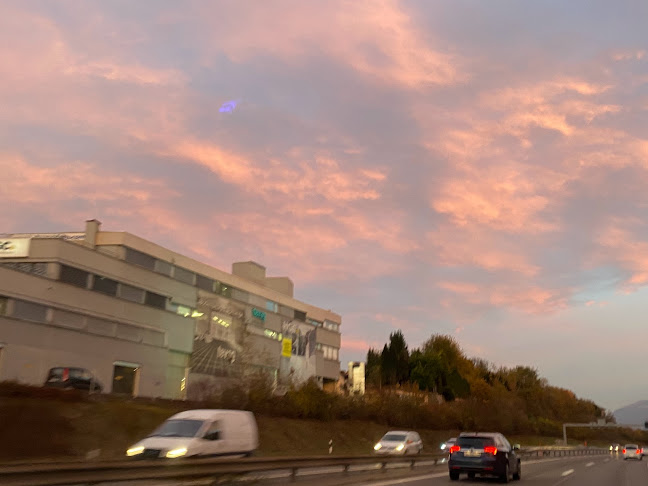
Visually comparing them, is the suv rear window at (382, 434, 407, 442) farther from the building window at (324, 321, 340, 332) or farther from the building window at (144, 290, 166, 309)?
the building window at (324, 321, 340, 332)

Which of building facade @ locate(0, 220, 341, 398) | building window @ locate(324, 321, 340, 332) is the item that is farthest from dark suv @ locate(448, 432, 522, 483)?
building window @ locate(324, 321, 340, 332)

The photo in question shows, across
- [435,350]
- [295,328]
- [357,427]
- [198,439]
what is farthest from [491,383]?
[198,439]

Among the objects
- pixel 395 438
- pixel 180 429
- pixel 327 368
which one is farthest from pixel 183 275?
pixel 180 429

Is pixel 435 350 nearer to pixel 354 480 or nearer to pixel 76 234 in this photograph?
pixel 76 234

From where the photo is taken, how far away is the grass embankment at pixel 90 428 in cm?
2583

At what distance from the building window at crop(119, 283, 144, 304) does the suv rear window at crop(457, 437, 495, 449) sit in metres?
40.1

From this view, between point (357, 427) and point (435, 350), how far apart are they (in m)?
64.0

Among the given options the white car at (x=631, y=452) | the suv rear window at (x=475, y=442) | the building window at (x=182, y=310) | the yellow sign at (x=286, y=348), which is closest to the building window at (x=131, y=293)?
the building window at (x=182, y=310)

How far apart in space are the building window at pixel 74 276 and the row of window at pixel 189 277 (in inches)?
274

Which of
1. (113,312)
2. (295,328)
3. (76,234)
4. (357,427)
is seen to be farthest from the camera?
(295,328)

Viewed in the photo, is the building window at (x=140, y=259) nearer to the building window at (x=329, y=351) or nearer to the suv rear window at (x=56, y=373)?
the suv rear window at (x=56, y=373)

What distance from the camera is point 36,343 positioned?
44.6 metres

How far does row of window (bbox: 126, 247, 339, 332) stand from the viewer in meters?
58.7

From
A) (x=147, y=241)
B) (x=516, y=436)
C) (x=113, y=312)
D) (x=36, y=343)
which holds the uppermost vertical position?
(x=147, y=241)
